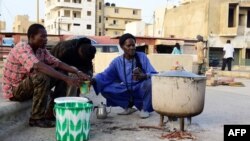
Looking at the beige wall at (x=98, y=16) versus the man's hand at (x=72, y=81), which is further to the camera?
the beige wall at (x=98, y=16)

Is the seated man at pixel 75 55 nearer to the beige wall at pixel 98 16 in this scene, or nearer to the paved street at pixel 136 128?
the paved street at pixel 136 128

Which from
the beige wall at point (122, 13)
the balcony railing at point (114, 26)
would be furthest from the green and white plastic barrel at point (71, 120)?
the beige wall at point (122, 13)

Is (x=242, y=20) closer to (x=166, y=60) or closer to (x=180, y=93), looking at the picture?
(x=166, y=60)

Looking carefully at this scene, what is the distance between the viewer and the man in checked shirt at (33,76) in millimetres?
3758

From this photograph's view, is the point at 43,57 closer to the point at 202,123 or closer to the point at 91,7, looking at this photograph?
the point at 202,123

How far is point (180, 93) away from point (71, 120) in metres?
1.20

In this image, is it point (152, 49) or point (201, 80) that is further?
point (152, 49)

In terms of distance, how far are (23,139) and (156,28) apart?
47.9 m

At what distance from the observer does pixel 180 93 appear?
3770 millimetres

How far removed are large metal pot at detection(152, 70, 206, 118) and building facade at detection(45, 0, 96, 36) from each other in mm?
56958

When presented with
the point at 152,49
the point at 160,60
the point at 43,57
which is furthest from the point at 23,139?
the point at 152,49

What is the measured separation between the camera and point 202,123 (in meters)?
4.75

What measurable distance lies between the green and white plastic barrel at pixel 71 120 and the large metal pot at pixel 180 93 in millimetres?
864

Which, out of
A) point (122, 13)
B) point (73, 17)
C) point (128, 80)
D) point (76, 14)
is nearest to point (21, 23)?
point (76, 14)
